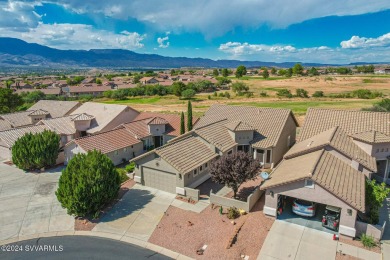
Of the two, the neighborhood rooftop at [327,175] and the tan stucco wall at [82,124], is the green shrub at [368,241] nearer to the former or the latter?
the neighborhood rooftop at [327,175]

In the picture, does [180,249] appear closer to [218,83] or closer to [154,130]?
[154,130]

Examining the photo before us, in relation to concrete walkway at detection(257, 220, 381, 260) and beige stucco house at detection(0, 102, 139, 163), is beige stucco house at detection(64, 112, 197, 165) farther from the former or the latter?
concrete walkway at detection(257, 220, 381, 260)

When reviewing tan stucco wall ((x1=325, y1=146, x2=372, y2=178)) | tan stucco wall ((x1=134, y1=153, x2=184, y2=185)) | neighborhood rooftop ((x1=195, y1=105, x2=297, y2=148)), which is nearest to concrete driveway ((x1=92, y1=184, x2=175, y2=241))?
tan stucco wall ((x1=134, y1=153, x2=184, y2=185))

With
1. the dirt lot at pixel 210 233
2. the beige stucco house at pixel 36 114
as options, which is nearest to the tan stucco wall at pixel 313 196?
the dirt lot at pixel 210 233

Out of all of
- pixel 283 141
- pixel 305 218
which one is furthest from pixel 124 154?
pixel 305 218

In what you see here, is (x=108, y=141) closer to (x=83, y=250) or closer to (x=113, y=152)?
(x=113, y=152)

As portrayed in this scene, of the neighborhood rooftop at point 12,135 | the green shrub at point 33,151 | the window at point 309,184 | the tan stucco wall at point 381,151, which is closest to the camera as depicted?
the window at point 309,184
